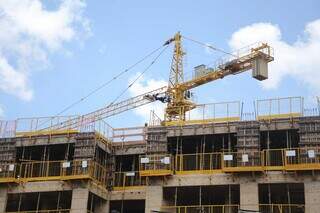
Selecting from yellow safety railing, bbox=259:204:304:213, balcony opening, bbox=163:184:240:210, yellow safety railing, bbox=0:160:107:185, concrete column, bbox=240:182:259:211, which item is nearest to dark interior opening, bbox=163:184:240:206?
balcony opening, bbox=163:184:240:210

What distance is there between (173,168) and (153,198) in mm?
2837

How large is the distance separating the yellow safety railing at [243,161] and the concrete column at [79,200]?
11.0 metres

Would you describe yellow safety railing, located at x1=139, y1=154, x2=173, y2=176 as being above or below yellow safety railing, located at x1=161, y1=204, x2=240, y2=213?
above

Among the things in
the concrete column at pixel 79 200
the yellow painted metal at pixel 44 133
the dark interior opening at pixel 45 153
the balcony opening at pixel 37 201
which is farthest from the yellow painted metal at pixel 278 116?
the balcony opening at pixel 37 201

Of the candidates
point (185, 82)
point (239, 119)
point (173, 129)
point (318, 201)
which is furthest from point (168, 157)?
point (185, 82)

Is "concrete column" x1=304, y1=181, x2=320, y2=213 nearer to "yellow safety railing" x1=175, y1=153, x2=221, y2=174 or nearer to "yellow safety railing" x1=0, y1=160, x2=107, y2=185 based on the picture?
"yellow safety railing" x1=175, y1=153, x2=221, y2=174

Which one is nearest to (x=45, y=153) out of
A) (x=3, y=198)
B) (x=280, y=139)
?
(x=3, y=198)

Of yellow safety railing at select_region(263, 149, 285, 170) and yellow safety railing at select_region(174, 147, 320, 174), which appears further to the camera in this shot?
yellow safety railing at select_region(263, 149, 285, 170)

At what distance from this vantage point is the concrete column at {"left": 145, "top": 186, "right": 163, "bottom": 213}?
44750 mm

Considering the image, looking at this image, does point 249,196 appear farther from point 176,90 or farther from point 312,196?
point 176,90

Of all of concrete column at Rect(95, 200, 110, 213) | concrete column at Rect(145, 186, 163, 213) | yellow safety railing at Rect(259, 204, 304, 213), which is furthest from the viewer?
concrete column at Rect(95, 200, 110, 213)

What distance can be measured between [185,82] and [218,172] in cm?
3479

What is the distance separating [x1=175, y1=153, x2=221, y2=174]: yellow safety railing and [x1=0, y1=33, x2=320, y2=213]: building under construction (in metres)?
0.08

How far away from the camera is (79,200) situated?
46031 millimetres
